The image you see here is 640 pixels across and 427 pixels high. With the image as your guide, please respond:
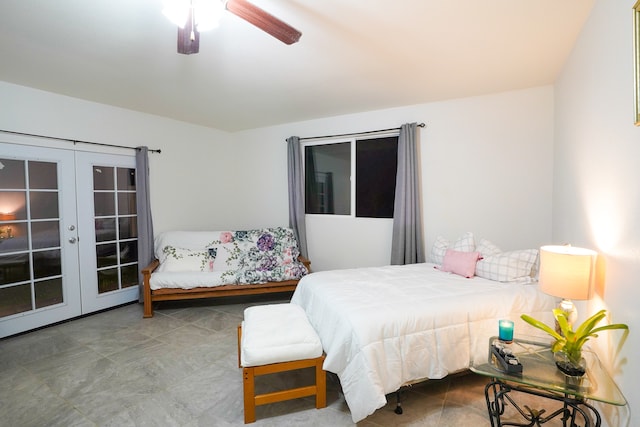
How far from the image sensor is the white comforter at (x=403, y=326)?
1.64 meters

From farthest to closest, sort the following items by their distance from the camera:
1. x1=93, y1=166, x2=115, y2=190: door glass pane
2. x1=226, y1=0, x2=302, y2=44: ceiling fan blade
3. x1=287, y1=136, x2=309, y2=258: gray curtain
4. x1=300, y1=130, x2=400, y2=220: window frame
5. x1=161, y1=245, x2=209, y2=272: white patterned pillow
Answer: x1=287, y1=136, x2=309, y2=258: gray curtain < x1=300, y1=130, x2=400, y2=220: window frame < x1=161, y1=245, x2=209, y2=272: white patterned pillow < x1=93, y1=166, x2=115, y2=190: door glass pane < x1=226, y1=0, x2=302, y2=44: ceiling fan blade

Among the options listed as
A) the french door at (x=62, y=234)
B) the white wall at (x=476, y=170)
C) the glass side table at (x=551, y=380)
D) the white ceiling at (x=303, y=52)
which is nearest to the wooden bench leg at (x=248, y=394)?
the glass side table at (x=551, y=380)

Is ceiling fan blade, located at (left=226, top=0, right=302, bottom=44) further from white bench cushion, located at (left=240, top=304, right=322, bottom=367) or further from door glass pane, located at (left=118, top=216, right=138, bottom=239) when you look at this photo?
door glass pane, located at (left=118, top=216, right=138, bottom=239)

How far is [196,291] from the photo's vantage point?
3305 mm

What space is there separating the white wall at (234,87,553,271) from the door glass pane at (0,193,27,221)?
3287mm

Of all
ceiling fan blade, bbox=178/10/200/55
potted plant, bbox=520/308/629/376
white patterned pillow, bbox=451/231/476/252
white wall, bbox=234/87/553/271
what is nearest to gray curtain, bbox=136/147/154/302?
white wall, bbox=234/87/553/271

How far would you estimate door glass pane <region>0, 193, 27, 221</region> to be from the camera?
272cm

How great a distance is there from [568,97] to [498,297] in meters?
1.74

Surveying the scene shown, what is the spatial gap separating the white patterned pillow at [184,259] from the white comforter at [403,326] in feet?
6.21

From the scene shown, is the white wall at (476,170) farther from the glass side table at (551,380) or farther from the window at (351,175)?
the glass side table at (551,380)

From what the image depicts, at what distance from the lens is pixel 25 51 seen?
7.00 feet

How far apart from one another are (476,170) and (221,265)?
324cm

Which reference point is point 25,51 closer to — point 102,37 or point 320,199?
point 102,37

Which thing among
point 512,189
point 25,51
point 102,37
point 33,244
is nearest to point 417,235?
point 512,189
